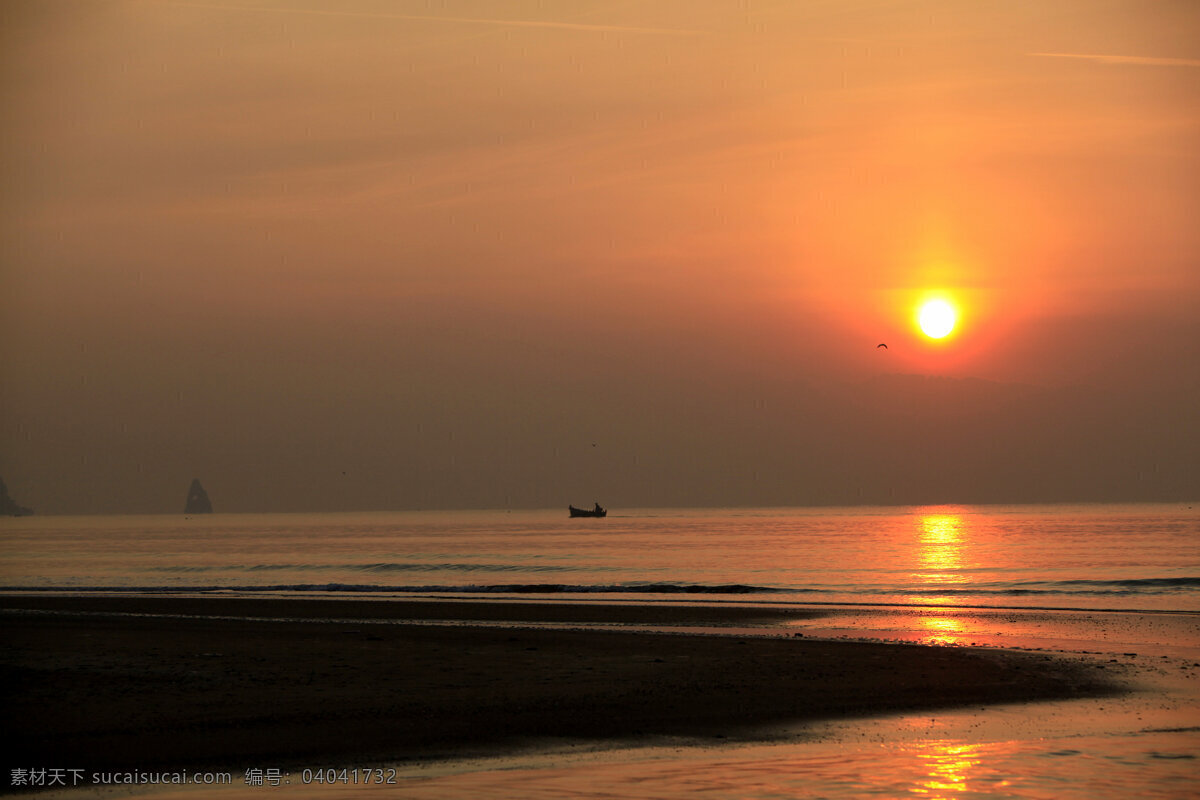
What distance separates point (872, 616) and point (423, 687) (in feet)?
75.8

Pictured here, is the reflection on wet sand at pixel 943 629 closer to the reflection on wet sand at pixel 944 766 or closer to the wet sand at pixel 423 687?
the wet sand at pixel 423 687

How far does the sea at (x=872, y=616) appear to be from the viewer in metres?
14.8

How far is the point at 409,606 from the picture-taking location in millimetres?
48312

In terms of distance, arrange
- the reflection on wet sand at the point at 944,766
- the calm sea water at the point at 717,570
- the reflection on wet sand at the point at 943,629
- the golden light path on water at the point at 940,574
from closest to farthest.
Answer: the reflection on wet sand at the point at 944,766 → the reflection on wet sand at the point at 943,629 → the golden light path on water at the point at 940,574 → the calm sea water at the point at 717,570

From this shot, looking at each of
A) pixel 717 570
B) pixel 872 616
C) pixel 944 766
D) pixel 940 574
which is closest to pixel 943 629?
pixel 872 616

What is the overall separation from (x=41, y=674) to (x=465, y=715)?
9105 millimetres

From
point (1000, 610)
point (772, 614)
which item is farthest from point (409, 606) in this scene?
point (1000, 610)

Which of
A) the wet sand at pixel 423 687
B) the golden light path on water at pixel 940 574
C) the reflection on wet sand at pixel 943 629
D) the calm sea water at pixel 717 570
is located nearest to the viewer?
the wet sand at pixel 423 687

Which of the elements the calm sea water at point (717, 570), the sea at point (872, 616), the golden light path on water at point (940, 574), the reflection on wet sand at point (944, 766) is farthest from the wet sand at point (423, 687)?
the calm sea water at point (717, 570)

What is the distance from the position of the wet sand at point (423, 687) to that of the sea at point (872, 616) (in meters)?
1.54

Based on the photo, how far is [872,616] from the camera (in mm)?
41406

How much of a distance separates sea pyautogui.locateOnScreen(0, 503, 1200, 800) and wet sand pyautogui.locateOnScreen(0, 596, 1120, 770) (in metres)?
1.54

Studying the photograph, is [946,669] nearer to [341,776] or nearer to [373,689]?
[373,689]

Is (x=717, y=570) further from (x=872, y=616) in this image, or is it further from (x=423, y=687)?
(x=423, y=687)
